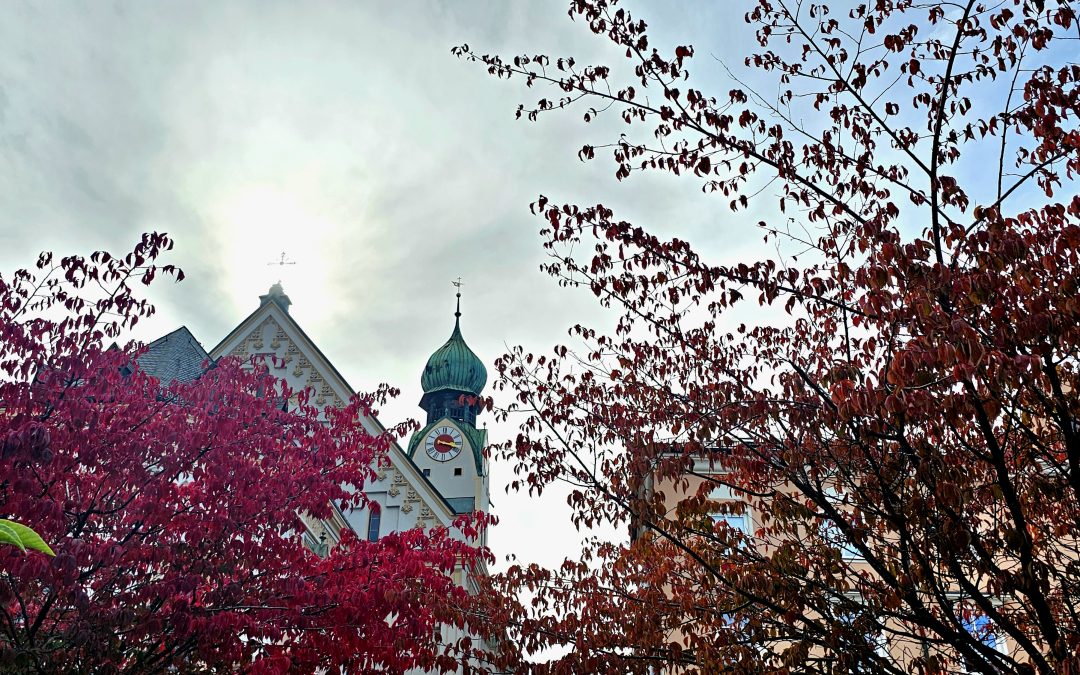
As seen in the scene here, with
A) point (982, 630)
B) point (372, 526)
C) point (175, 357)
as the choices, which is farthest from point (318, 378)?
point (982, 630)

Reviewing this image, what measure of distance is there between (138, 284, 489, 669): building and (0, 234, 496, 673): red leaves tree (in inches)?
93.1

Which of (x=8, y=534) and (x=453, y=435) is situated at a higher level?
(x=453, y=435)

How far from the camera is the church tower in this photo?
36562 millimetres

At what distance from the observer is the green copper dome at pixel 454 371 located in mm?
44906

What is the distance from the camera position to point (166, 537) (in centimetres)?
892

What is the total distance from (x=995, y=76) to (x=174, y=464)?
876 centimetres

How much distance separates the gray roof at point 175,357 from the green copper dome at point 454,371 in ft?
85.1

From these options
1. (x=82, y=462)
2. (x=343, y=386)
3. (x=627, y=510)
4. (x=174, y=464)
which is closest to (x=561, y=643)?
(x=627, y=510)

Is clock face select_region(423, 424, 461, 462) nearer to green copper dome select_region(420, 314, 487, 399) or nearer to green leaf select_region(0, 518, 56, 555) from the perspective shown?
green copper dome select_region(420, 314, 487, 399)

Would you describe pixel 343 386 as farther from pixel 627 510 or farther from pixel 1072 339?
pixel 1072 339

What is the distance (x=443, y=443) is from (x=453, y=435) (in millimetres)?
932

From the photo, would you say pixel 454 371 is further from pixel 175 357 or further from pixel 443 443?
pixel 175 357

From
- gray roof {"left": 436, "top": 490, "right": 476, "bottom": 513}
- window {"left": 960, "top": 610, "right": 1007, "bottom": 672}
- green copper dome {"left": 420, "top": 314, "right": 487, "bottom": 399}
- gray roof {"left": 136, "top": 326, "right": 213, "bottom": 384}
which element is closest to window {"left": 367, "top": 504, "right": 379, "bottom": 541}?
gray roof {"left": 136, "top": 326, "right": 213, "bottom": 384}

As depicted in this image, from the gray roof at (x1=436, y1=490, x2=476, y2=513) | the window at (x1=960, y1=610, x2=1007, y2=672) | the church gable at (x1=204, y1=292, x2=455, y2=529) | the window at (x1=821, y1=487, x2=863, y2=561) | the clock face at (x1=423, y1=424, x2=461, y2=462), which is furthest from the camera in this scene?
the clock face at (x1=423, y1=424, x2=461, y2=462)
